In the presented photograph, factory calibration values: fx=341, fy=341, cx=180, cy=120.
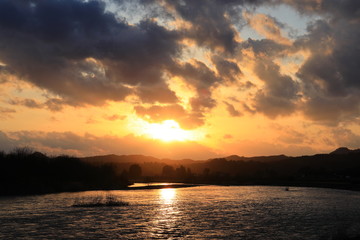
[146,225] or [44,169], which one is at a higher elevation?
[44,169]

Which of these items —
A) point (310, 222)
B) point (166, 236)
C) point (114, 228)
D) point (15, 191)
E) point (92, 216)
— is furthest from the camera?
point (15, 191)

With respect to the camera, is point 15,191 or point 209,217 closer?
point 209,217

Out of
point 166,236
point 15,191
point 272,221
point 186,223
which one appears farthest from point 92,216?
point 15,191

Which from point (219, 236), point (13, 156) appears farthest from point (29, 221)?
point (13, 156)

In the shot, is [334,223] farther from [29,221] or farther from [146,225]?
[29,221]

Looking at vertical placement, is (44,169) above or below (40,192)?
above

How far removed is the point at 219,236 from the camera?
4947 cm

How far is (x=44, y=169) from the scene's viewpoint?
16450 centimetres

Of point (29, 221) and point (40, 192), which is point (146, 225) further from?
point (40, 192)

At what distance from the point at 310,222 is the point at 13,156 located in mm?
136641

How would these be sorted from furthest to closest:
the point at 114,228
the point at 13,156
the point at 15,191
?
the point at 13,156 < the point at 15,191 < the point at 114,228

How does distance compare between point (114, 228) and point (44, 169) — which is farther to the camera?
point (44, 169)

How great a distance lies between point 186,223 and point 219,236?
13891mm

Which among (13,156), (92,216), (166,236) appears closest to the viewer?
(166,236)
